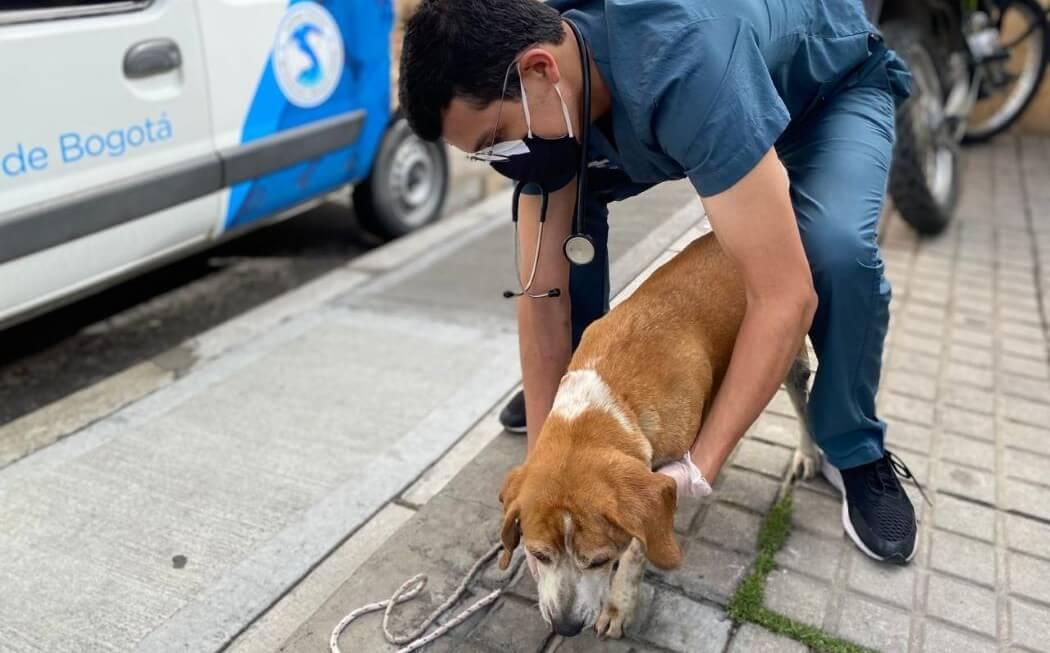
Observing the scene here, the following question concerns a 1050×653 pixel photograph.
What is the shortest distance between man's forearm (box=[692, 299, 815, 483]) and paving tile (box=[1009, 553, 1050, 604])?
90 cm

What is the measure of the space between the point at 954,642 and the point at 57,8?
11.3ft

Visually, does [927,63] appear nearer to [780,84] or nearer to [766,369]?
[780,84]

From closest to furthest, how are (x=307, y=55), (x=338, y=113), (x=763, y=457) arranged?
(x=763, y=457) < (x=307, y=55) < (x=338, y=113)

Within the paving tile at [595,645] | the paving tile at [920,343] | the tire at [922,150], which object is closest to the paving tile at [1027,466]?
the paving tile at [920,343]

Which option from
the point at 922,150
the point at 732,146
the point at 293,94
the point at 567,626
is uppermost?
the point at 732,146

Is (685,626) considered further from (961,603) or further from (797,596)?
(961,603)

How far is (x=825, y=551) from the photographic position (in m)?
2.33

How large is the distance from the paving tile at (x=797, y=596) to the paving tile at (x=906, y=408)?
1.03m

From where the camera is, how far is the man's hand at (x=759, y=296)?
180 cm

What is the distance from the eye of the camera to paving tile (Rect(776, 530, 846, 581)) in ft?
7.41

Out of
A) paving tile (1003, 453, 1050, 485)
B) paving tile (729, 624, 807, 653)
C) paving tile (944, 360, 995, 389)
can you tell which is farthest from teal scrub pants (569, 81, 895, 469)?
paving tile (944, 360, 995, 389)

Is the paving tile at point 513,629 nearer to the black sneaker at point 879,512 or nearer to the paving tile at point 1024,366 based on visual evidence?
the black sneaker at point 879,512

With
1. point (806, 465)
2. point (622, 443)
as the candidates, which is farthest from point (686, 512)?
point (622, 443)

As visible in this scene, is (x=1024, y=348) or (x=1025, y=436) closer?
(x=1025, y=436)
